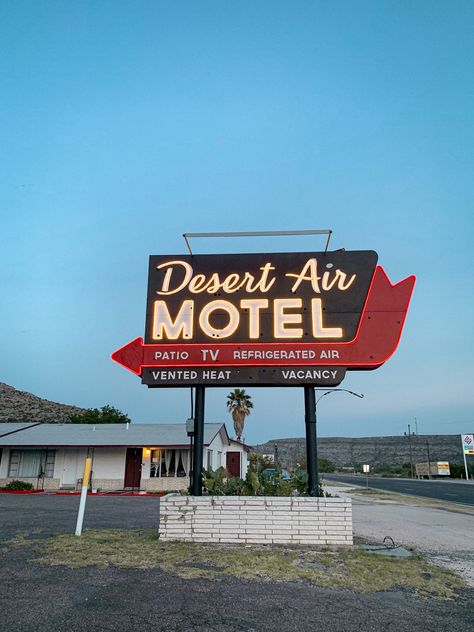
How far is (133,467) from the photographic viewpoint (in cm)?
2928

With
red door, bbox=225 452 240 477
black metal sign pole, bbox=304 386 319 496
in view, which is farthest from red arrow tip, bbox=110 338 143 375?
red door, bbox=225 452 240 477

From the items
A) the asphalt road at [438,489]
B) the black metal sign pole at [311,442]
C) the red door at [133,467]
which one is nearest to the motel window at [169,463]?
the red door at [133,467]

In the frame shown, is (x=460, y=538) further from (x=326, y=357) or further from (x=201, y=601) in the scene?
(x=201, y=601)

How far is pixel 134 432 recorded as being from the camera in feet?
102

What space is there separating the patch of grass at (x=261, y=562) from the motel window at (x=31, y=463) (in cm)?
2277

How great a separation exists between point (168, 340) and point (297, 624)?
6.94 meters

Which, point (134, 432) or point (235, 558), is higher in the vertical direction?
point (134, 432)

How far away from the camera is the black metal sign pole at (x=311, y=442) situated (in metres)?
9.78

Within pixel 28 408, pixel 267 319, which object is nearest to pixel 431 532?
pixel 267 319

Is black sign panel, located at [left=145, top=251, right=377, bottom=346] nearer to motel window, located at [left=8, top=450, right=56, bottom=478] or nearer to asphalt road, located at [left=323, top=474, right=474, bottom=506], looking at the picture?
asphalt road, located at [left=323, top=474, right=474, bottom=506]

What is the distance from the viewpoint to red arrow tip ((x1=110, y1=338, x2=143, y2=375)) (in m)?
10.6

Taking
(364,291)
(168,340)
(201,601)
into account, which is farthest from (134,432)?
(201,601)

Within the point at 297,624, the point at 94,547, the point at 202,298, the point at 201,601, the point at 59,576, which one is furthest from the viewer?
the point at 202,298

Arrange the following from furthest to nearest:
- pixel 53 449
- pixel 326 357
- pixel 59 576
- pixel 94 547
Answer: pixel 53 449, pixel 326 357, pixel 94 547, pixel 59 576
